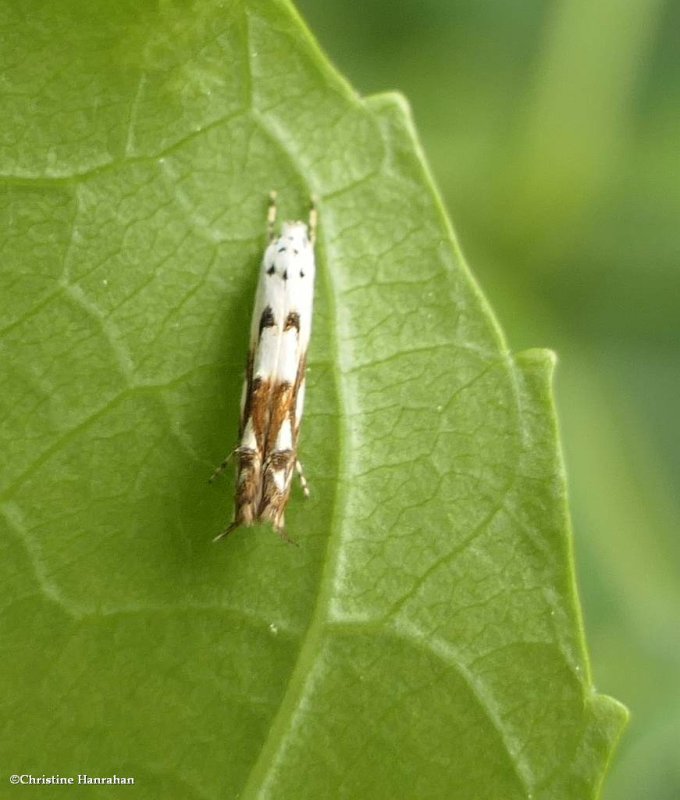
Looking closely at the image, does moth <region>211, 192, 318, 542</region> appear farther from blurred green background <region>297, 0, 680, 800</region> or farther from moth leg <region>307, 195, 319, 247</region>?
blurred green background <region>297, 0, 680, 800</region>

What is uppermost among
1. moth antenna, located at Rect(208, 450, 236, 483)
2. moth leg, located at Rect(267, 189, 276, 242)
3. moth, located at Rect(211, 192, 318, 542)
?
moth leg, located at Rect(267, 189, 276, 242)

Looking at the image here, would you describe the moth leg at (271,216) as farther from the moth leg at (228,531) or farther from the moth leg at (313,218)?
the moth leg at (228,531)

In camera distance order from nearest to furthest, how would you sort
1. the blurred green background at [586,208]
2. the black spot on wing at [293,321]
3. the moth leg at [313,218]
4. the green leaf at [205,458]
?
1. the green leaf at [205,458]
2. the moth leg at [313,218]
3. the black spot on wing at [293,321]
4. the blurred green background at [586,208]

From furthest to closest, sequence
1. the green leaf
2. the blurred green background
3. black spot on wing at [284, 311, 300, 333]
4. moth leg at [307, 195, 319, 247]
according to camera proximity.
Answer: the blurred green background < black spot on wing at [284, 311, 300, 333] < moth leg at [307, 195, 319, 247] < the green leaf

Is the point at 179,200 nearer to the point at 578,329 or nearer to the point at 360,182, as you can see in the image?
the point at 360,182

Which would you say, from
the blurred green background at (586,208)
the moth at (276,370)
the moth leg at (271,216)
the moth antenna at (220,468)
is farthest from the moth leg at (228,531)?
the blurred green background at (586,208)

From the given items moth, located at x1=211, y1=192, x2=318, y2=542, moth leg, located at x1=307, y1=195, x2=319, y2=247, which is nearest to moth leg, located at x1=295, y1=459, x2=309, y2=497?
moth, located at x1=211, y1=192, x2=318, y2=542

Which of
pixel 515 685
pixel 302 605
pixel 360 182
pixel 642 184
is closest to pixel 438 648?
pixel 515 685
